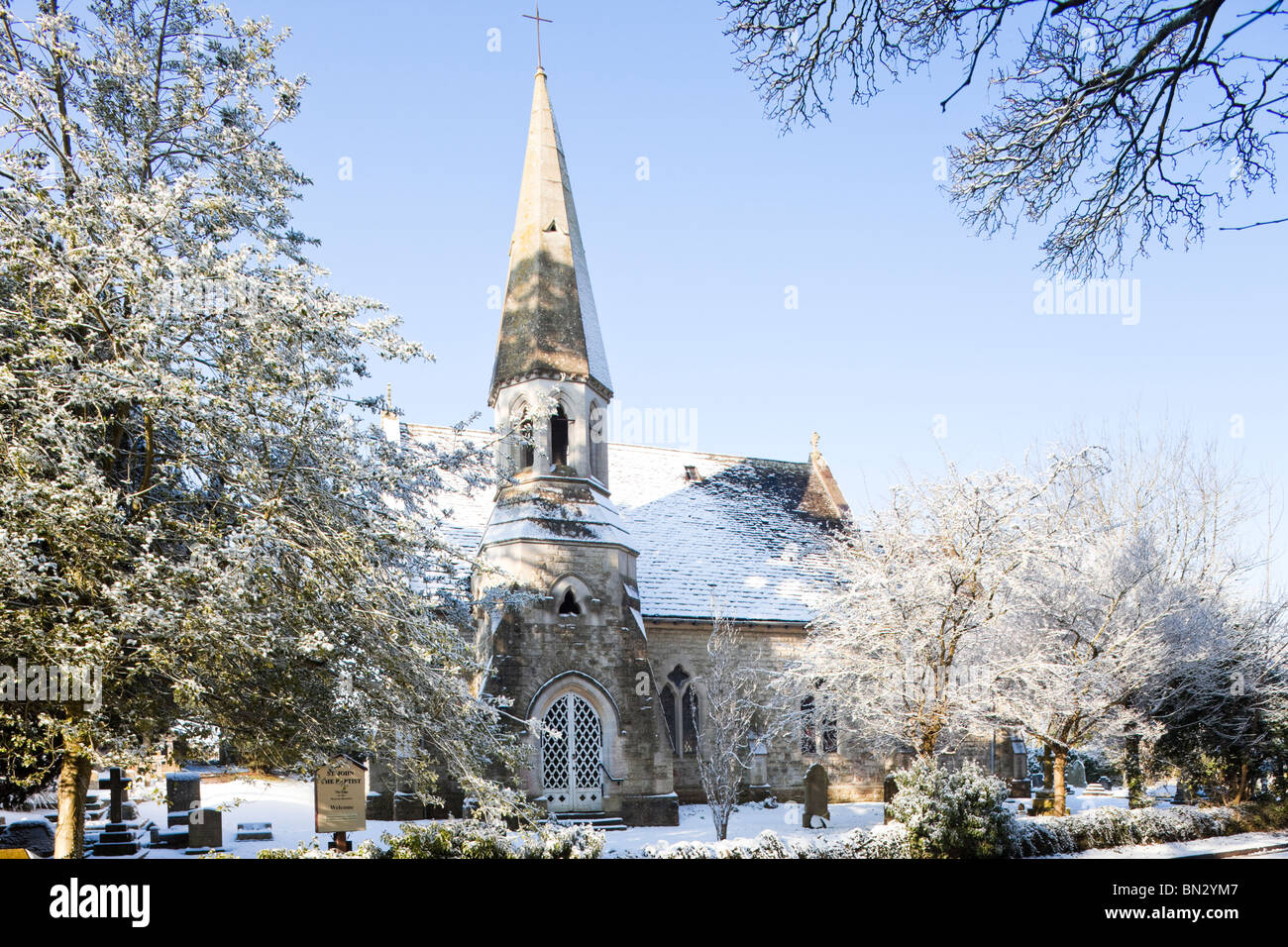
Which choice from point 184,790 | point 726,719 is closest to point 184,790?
point 184,790

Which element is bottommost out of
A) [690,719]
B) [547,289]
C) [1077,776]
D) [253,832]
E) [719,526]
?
[1077,776]

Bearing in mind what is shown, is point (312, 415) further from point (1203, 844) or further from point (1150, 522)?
point (1150, 522)

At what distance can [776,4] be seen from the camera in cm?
495

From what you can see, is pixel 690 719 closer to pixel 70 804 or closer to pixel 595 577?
pixel 595 577

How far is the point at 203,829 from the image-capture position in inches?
554

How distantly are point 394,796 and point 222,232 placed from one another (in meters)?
12.4

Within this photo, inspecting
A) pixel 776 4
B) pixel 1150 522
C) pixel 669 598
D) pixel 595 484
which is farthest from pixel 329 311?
pixel 1150 522

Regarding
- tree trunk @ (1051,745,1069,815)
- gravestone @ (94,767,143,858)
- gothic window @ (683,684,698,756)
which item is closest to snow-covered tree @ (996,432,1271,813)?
tree trunk @ (1051,745,1069,815)

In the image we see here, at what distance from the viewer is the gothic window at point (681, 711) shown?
2089 cm

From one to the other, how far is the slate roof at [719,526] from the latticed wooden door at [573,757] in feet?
13.9

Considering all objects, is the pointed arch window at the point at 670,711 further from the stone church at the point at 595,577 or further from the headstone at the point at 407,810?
the headstone at the point at 407,810

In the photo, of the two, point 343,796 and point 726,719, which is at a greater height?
point 726,719

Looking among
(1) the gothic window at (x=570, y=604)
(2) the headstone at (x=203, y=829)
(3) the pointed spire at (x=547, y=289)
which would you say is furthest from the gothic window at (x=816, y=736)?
(2) the headstone at (x=203, y=829)

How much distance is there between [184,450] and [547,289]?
12.5 metres
